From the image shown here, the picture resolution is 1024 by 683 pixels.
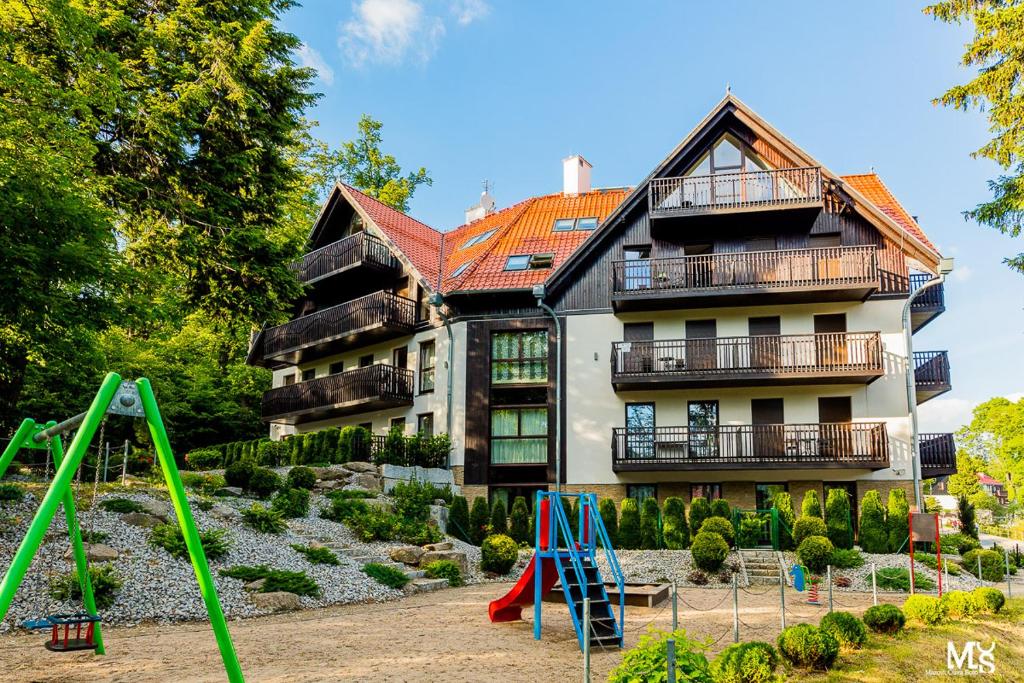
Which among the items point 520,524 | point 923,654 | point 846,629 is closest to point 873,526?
point 520,524

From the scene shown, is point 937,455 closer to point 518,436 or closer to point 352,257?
point 518,436

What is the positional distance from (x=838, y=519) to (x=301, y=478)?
14.2 meters

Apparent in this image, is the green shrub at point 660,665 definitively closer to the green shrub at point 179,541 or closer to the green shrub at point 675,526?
the green shrub at point 179,541

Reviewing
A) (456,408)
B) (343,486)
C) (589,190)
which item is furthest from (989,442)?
(343,486)

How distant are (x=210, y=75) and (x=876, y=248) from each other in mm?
19467

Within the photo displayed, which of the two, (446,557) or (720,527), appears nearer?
(446,557)

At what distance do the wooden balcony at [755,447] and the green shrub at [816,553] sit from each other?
13.6 feet

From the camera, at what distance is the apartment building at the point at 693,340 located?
23.3m

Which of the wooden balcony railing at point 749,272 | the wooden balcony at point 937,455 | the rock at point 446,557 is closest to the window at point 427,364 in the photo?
the wooden balcony railing at point 749,272

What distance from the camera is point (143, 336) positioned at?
3309 centimetres

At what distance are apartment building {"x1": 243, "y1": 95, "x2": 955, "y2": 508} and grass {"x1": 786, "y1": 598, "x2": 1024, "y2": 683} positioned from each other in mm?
11462

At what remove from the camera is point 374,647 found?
9.98 metres

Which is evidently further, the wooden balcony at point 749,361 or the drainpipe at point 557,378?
the drainpipe at point 557,378

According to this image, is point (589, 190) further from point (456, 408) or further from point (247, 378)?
point (247, 378)
